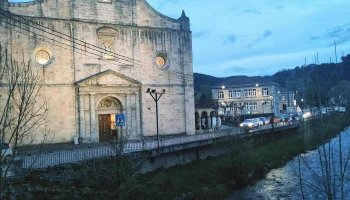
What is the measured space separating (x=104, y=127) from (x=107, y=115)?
4.09ft

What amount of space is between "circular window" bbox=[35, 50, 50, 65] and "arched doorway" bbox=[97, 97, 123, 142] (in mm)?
6444

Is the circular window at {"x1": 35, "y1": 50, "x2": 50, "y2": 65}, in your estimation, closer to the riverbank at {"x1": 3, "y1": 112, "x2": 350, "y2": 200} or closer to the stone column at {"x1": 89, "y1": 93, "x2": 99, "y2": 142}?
the stone column at {"x1": 89, "y1": 93, "x2": 99, "y2": 142}

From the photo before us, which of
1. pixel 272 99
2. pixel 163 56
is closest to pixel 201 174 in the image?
pixel 163 56

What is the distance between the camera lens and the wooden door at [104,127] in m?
32.8

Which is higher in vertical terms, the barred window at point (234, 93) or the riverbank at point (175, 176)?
the barred window at point (234, 93)

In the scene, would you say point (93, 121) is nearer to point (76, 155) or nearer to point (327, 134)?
point (76, 155)

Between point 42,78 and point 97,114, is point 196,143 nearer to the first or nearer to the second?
point 97,114

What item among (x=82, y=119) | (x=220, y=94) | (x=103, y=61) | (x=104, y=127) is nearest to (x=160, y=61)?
(x=103, y=61)

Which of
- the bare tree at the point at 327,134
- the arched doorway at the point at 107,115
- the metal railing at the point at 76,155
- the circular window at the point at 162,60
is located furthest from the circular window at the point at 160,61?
the bare tree at the point at 327,134

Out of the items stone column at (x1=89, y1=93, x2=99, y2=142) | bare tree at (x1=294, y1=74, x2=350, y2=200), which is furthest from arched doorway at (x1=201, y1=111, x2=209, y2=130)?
bare tree at (x1=294, y1=74, x2=350, y2=200)

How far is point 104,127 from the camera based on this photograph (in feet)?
109

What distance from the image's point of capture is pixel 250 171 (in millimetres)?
25594

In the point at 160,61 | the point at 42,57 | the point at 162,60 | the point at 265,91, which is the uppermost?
the point at 162,60

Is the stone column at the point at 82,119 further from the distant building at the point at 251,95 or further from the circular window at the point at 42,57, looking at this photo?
the distant building at the point at 251,95
